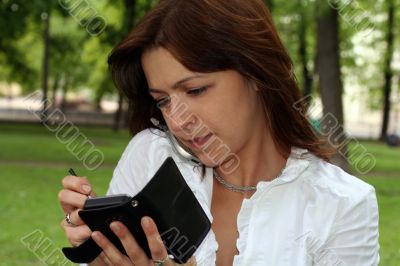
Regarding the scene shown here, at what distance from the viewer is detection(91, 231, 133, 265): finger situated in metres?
1.79

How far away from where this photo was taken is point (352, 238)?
2.16 meters

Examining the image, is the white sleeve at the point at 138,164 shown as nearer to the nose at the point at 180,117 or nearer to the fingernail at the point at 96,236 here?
the nose at the point at 180,117

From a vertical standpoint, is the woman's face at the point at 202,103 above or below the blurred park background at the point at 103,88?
above

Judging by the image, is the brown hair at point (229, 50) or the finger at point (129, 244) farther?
the brown hair at point (229, 50)

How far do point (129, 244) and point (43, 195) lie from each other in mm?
8539

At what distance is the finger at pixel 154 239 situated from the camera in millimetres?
1749

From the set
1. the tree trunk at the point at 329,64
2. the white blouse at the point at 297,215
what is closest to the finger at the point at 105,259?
the white blouse at the point at 297,215

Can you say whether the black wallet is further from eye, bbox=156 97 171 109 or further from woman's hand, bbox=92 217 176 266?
eye, bbox=156 97 171 109

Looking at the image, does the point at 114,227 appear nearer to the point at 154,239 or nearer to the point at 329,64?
the point at 154,239

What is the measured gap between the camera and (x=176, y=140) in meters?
2.38

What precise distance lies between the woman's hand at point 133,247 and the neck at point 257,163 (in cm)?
61

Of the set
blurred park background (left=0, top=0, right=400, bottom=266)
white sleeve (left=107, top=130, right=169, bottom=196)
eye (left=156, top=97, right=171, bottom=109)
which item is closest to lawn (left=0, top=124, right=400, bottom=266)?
blurred park background (left=0, top=0, right=400, bottom=266)

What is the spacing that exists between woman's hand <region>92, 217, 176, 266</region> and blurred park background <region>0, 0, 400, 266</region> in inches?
38.7

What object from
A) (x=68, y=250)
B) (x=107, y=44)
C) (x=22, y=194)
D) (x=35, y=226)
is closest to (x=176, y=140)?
(x=68, y=250)
